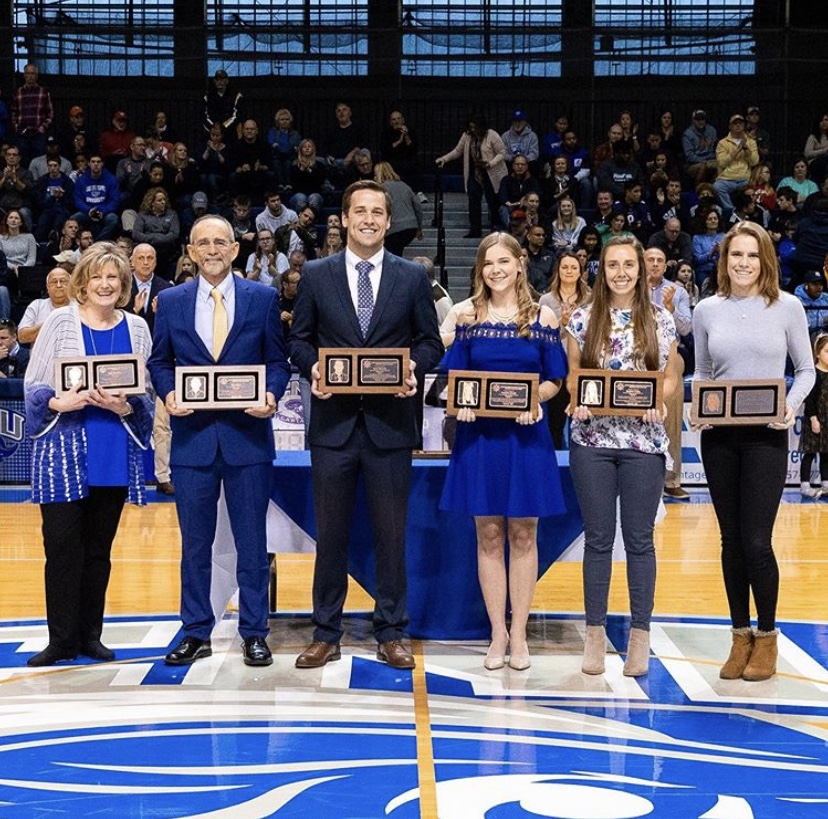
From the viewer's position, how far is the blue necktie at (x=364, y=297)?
5.48 metres

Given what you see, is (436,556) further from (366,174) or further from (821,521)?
(366,174)

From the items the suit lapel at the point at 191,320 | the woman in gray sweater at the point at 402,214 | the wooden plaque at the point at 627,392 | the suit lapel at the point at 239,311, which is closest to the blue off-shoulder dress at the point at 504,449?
the wooden plaque at the point at 627,392

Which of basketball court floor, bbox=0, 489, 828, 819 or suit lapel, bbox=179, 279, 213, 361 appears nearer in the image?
basketball court floor, bbox=0, 489, 828, 819

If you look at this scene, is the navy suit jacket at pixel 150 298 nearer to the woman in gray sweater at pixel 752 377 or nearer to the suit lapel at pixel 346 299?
the suit lapel at pixel 346 299

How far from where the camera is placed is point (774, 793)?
13.4 feet

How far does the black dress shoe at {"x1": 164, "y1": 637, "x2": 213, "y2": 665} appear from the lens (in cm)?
553


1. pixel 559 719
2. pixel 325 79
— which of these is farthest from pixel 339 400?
pixel 325 79

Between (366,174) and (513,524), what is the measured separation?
9240 mm

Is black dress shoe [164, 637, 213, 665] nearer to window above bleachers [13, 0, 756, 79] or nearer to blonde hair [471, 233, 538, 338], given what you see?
blonde hair [471, 233, 538, 338]

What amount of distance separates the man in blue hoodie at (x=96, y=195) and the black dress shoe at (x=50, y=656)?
9.02 metres

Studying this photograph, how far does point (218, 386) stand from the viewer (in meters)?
5.35

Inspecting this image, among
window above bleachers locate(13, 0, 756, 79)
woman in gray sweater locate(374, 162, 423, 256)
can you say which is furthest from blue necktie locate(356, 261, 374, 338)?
window above bleachers locate(13, 0, 756, 79)

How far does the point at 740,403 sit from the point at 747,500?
0.37 metres

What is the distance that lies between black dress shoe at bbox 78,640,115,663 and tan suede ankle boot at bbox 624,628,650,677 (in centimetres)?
205
